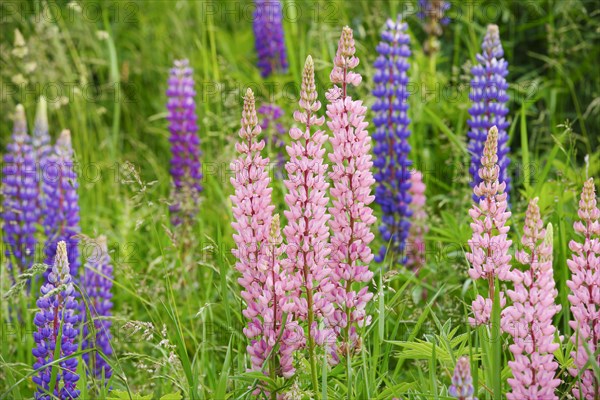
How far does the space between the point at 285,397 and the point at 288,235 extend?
0.44m

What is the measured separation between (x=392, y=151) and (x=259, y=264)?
1.75 m

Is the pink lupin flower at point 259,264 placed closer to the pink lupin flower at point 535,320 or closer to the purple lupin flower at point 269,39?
the pink lupin flower at point 535,320

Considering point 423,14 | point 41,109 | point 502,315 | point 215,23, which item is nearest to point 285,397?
point 502,315

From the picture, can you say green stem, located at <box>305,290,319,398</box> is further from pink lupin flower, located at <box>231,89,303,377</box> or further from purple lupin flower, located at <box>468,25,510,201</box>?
purple lupin flower, located at <box>468,25,510,201</box>

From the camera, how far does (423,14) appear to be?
5.24 m

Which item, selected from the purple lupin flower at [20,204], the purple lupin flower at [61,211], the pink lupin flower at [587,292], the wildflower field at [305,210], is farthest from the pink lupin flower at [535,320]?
the purple lupin flower at [20,204]

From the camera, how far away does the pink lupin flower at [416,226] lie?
3824 millimetres

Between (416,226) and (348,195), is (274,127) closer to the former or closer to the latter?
(416,226)

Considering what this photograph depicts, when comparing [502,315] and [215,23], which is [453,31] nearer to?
[215,23]

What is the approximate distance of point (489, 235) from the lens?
2.32 metres

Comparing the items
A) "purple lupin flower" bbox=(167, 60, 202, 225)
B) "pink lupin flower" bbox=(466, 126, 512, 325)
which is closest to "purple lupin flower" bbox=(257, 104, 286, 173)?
"purple lupin flower" bbox=(167, 60, 202, 225)

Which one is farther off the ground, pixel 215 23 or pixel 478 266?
pixel 215 23

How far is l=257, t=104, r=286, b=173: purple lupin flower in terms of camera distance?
4559 mm

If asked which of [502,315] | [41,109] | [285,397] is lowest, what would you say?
[285,397]
